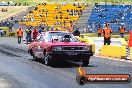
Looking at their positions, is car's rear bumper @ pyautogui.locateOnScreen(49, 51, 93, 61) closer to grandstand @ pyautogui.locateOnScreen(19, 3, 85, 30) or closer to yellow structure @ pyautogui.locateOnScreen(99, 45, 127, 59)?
yellow structure @ pyautogui.locateOnScreen(99, 45, 127, 59)

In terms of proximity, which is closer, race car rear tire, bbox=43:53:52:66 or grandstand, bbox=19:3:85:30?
race car rear tire, bbox=43:53:52:66

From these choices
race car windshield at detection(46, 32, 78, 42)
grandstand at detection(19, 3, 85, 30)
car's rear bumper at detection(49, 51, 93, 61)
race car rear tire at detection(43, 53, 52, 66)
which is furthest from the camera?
grandstand at detection(19, 3, 85, 30)

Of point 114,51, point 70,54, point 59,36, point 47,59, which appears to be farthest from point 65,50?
point 114,51

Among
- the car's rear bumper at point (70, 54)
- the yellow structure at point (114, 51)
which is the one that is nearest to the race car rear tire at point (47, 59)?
the car's rear bumper at point (70, 54)

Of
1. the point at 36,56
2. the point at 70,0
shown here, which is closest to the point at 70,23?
the point at 70,0

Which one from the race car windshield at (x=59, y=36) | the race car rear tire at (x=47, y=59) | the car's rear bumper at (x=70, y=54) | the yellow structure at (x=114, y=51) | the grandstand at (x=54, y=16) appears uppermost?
the race car windshield at (x=59, y=36)

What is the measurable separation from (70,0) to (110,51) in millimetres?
82690

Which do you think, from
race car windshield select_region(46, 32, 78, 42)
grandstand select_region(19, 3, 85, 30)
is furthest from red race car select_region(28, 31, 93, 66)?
grandstand select_region(19, 3, 85, 30)

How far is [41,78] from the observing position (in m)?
12.6

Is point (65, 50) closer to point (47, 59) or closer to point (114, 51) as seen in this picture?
point (47, 59)

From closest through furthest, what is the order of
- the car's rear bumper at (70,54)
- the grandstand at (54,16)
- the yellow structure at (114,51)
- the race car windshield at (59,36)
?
the car's rear bumper at (70,54) < the race car windshield at (59,36) < the yellow structure at (114,51) < the grandstand at (54,16)

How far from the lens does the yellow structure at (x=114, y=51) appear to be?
21702 mm

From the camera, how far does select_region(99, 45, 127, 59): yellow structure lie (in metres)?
21.7

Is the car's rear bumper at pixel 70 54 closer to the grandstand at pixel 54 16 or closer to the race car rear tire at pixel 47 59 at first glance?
the race car rear tire at pixel 47 59
